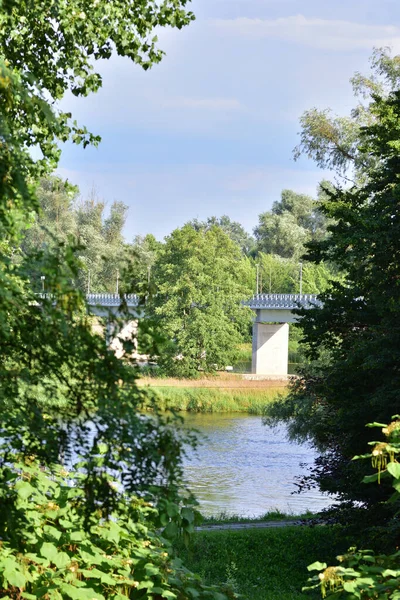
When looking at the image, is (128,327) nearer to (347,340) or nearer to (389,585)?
(389,585)

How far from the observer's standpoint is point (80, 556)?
15.4ft

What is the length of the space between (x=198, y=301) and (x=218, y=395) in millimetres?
11392

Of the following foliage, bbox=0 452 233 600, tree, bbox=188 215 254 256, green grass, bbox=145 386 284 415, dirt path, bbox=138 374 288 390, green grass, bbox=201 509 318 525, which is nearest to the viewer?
foliage, bbox=0 452 233 600

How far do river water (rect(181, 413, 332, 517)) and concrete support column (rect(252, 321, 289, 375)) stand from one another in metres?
18.7

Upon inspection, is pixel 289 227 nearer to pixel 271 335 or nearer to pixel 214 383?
pixel 271 335

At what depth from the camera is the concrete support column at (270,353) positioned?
2056 inches

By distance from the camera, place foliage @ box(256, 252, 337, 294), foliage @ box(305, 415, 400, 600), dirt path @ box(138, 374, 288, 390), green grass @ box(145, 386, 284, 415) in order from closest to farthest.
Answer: foliage @ box(305, 415, 400, 600) → green grass @ box(145, 386, 284, 415) → dirt path @ box(138, 374, 288, 390) → foliage @ box(256, 252, 337, 294)

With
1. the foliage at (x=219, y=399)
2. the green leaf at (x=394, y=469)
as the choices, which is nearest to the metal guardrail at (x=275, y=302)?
the foliage at (x=219, y=399)

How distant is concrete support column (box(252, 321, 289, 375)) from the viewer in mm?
52219

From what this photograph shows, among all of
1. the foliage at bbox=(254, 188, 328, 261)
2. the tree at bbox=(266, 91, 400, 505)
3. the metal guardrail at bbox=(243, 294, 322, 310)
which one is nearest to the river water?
the tree at bbox=(266, 91, 400, 505)

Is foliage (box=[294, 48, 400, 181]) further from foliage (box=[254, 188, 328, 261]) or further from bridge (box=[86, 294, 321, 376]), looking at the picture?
foliage (box=[254, 188, 328, 261])

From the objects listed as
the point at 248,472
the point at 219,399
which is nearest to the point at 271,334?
the point at 219,399

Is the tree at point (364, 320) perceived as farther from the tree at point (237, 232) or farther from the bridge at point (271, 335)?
the tree at point (237, 232)

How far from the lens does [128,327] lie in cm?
Result: 355
